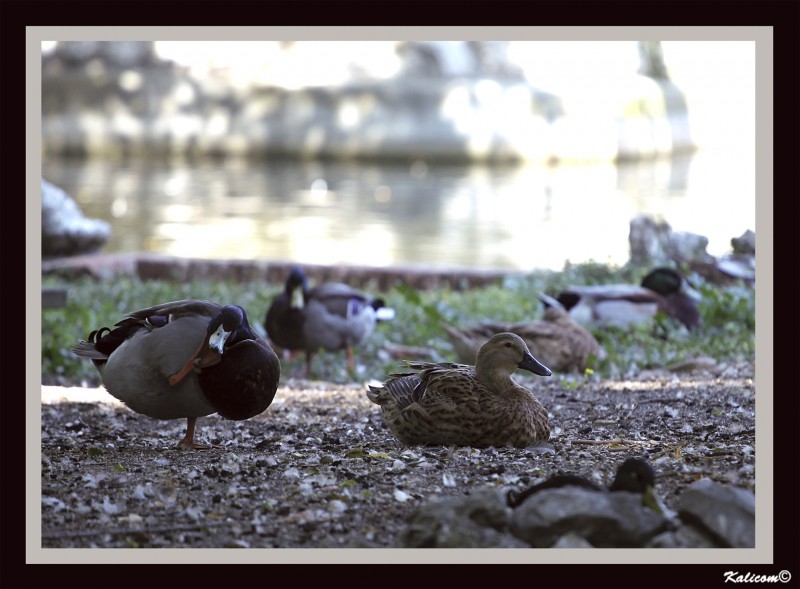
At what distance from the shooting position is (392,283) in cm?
999

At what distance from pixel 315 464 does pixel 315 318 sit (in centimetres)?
320

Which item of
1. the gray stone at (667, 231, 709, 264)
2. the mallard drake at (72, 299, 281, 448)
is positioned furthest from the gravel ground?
the gray stone at (667, 231, 709, 264)

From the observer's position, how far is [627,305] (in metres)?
8.05

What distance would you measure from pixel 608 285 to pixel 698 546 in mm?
5672

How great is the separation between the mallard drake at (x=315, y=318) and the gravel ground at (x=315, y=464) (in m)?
1.40

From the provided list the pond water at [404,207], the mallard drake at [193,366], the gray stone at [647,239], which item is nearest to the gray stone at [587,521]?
the mallard drake at [193,366]

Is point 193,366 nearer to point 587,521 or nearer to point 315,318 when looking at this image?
point 587,521

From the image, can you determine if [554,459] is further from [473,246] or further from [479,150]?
[479,150]

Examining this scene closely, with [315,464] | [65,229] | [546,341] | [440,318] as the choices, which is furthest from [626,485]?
[65,229]

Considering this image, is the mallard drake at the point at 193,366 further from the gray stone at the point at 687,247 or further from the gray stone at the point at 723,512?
the gray stone at the point at 687,247

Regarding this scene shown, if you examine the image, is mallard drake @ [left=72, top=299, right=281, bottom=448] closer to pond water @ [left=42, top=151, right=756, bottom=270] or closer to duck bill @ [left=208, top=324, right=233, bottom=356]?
duck bill @ [left=208, top=324, right=233, bottom=356]

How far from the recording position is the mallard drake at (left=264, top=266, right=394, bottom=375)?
7453 mm

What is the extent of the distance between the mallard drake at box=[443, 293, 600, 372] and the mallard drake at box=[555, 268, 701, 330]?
827mm

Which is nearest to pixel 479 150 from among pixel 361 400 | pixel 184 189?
pixel 184 189
